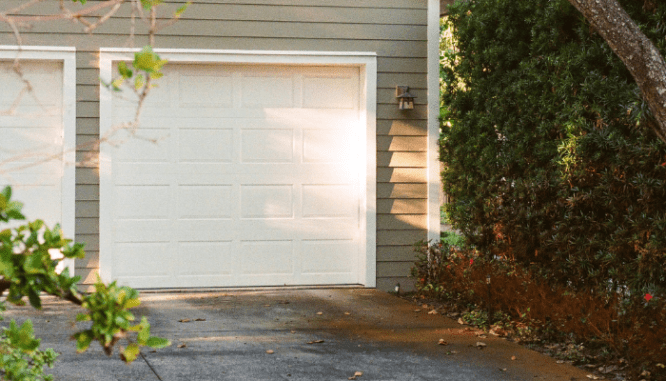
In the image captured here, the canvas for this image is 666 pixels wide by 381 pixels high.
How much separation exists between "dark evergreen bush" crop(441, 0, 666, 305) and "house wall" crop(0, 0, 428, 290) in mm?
649

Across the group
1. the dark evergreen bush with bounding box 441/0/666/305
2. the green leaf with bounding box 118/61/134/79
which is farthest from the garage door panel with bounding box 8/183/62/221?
the green leaf with bounding box 118/61/134/79

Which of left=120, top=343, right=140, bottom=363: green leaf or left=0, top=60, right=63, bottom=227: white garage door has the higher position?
left=0, top=60, right=63, bottom=227: white garage door

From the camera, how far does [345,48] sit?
8.01m

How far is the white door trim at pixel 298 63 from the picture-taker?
7.59 metres

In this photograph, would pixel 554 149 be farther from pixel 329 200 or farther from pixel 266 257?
pixel 266 257

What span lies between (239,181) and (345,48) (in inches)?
67.7

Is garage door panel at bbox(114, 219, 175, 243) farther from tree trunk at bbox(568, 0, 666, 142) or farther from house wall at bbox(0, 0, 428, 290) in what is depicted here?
tree trunk at bbox(568, 0, 666, 142)

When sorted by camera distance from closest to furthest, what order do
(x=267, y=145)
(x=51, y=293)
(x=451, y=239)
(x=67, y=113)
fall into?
1. (x=51, y=293)
2. (x=67, y=113)
3. (x=267, y=145)
4. (x=451, y=239)

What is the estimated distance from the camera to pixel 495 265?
20.9 ft

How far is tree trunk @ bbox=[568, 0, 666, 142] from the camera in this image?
4.00 m

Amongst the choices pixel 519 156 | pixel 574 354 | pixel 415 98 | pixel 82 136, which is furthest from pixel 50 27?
pixel 574 354

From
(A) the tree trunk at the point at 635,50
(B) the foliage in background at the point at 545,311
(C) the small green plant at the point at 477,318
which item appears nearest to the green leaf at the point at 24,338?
(A) the tree trunk at the point at 635,50

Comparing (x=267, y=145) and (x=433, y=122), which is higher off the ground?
(x=433, y=122)

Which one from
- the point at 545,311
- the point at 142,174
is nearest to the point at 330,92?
the point at 142,174
